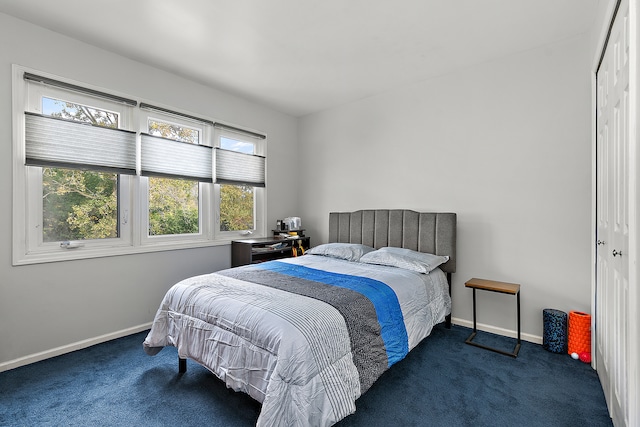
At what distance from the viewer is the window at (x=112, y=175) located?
251 centimetres

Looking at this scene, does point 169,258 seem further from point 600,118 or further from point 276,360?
point 600,118

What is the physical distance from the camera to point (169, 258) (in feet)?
11.1

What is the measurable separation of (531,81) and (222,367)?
3.54 meters

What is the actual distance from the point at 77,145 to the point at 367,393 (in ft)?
10.2

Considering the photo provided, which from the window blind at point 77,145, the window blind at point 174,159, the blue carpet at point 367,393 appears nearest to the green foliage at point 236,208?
the window blind at point 174,159

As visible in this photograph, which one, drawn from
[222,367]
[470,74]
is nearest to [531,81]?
[470,74]

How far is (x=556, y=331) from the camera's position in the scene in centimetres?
263

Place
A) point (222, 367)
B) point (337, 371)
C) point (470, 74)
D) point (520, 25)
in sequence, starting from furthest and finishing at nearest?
1. point (470, 74)
2. point (520, 25)
3. point (222, 367)
4. point (337, 371)

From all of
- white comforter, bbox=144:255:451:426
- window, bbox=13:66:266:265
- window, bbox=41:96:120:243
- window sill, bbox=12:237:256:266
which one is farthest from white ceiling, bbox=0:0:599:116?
white comforter, bbox=144:255:451:426

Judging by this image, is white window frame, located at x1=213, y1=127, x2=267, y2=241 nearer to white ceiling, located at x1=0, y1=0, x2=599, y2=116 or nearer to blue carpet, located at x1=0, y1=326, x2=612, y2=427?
white ceiling, located at x1=0, y1=0, x2=599, y2=116

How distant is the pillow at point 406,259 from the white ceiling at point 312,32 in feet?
6.41

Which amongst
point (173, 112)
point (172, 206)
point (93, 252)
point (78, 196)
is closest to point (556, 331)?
point (172, 206)

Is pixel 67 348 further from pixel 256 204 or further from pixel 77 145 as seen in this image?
pixel 256 204

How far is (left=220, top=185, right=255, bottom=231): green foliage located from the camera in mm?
3973
